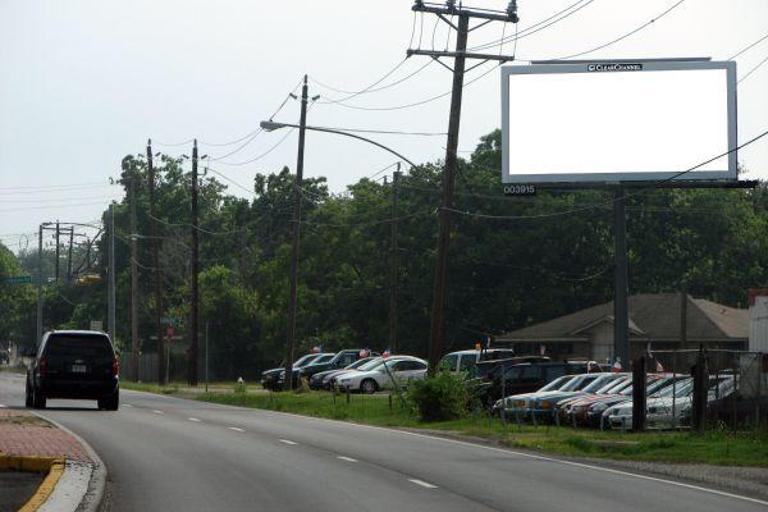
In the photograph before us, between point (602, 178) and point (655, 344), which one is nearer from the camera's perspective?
point (602, 178)

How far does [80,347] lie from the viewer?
37469mm

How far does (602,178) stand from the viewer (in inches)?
1960

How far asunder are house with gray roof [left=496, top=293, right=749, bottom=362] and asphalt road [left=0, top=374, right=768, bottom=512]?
38744 millimetres

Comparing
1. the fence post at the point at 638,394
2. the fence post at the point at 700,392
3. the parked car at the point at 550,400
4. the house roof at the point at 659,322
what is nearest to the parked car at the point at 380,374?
the house roof at the point at 659,322

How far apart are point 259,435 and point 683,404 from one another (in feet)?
32.0

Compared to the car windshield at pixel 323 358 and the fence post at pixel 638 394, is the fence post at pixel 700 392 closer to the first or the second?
the fence post at pixel 638 394

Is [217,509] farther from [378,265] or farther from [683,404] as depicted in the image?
[378,265]

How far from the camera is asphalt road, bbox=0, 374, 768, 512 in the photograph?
53.8ft

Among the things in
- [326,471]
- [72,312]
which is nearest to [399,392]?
[326,471]

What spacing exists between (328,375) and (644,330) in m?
17.9

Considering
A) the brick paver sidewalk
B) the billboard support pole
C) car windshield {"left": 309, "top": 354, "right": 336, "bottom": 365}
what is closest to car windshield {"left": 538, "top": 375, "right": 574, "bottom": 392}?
the billboard support pole

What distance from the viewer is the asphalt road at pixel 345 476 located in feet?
53.8

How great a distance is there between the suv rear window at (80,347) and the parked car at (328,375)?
805 inches

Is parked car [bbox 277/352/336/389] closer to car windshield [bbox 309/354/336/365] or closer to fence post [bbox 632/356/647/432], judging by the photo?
car windshield [bbox 309/354/336/365]
